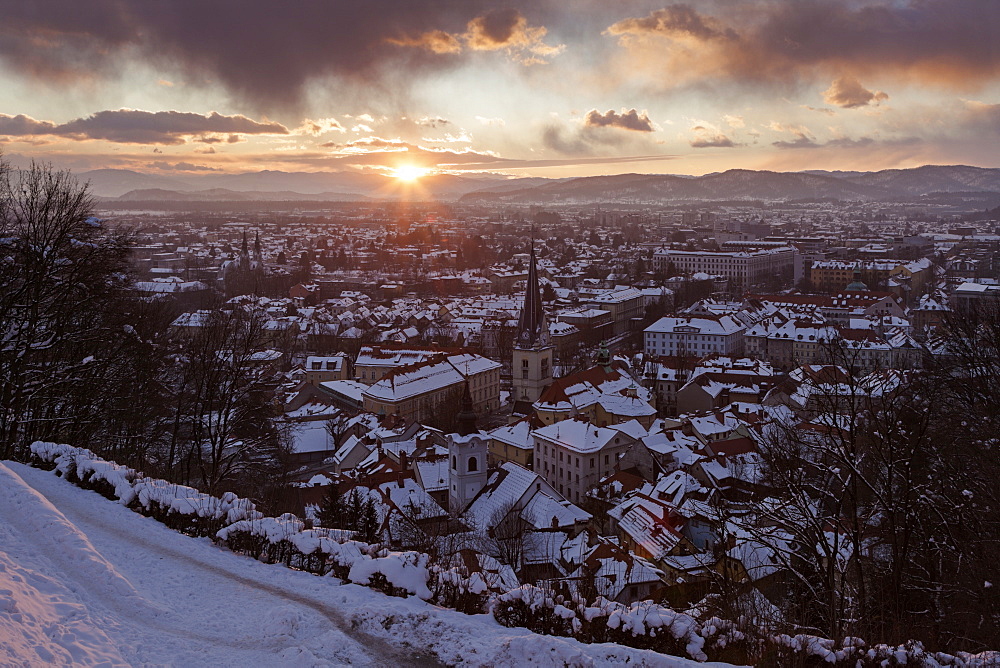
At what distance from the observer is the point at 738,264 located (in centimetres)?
9062

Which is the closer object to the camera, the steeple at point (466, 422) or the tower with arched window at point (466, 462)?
the tower with arched window at point (466, 462)

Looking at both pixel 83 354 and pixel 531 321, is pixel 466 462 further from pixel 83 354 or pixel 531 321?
pixel 531 321

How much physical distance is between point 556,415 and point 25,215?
2017cm

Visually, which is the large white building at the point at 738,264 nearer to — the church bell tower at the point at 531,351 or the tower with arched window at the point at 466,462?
the church bell tower at the point at 531,351

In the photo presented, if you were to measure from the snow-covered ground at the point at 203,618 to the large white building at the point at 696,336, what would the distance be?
44.2 meters

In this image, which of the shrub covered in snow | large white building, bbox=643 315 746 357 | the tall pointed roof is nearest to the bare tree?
the shrub covered in snow

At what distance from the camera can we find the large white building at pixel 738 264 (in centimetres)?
8969

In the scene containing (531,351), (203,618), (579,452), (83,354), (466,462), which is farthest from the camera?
(531,351)

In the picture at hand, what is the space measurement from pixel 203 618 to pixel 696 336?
46.6 meters

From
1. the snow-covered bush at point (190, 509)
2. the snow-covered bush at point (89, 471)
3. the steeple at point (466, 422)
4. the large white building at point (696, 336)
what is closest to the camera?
the snow-covered bush at point (190, 509)

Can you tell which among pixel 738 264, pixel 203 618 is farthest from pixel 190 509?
pixel 738 264

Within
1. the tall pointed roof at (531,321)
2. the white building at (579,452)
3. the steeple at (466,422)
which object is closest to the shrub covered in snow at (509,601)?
the steeple at (466,422)

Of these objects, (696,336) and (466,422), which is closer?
(466,422)

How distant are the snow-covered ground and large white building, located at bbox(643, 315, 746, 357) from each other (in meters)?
44.2
